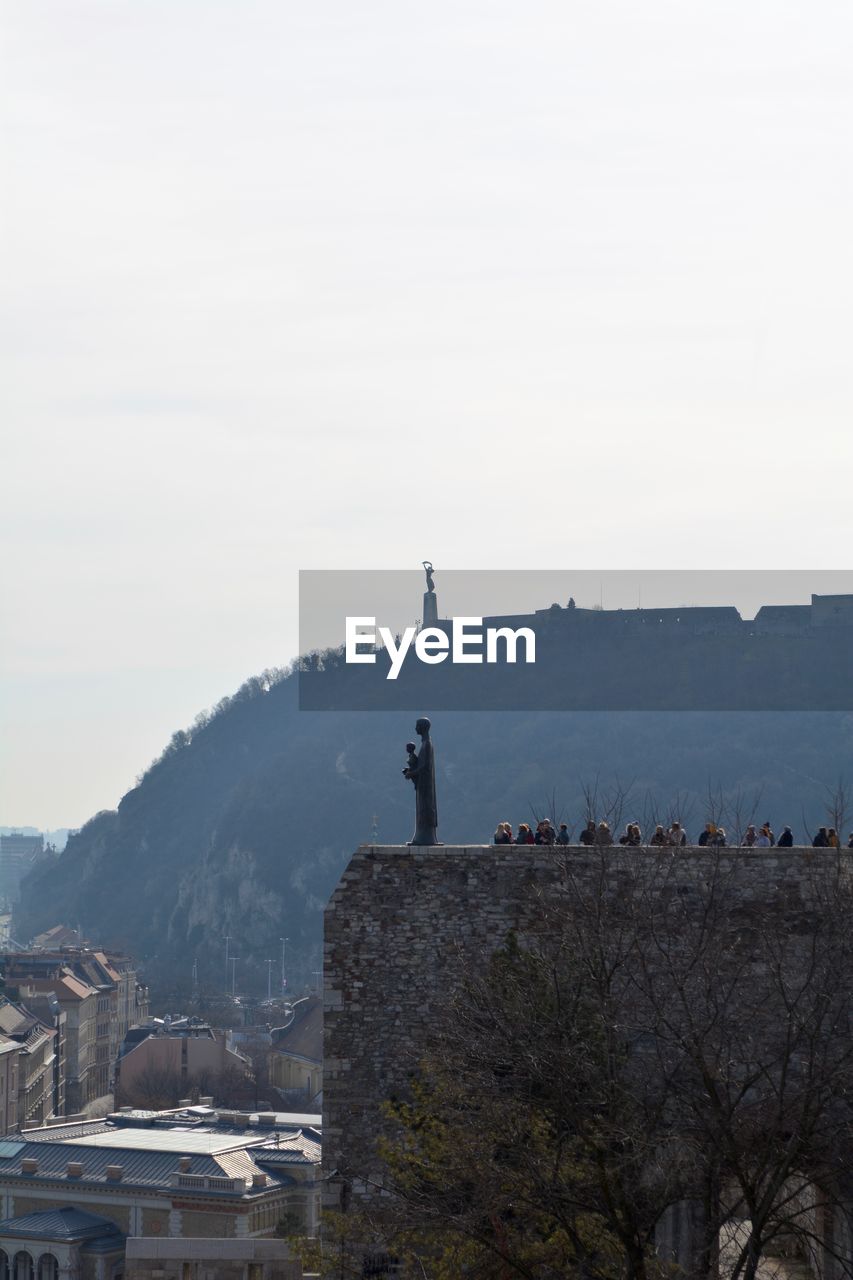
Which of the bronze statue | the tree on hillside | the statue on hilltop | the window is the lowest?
the window

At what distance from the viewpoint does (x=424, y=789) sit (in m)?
20.9

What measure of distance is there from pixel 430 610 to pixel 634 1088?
4381 inches

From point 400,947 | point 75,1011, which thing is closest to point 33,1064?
point 75,1011

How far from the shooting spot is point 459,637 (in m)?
141

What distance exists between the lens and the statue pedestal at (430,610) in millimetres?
122100

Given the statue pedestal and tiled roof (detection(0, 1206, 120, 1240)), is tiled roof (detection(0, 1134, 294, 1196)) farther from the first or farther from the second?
the statue pedestal

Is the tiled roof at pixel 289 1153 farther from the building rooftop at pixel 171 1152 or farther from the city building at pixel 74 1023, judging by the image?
the city building at pixel 74 1023

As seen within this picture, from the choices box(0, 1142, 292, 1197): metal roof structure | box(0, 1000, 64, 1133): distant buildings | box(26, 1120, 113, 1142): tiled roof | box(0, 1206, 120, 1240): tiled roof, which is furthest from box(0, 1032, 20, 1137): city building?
box(0, 1206, 120, 1240): tiled roof

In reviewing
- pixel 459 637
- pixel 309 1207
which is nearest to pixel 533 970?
pixel 309 1207

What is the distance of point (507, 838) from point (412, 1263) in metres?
4.94

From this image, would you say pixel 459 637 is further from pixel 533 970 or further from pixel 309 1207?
pixel 533 970

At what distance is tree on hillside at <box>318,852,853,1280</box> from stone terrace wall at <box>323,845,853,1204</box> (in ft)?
1.15

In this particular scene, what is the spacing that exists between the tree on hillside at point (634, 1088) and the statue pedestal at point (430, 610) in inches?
3933

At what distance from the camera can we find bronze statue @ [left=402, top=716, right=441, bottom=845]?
2059 cm
